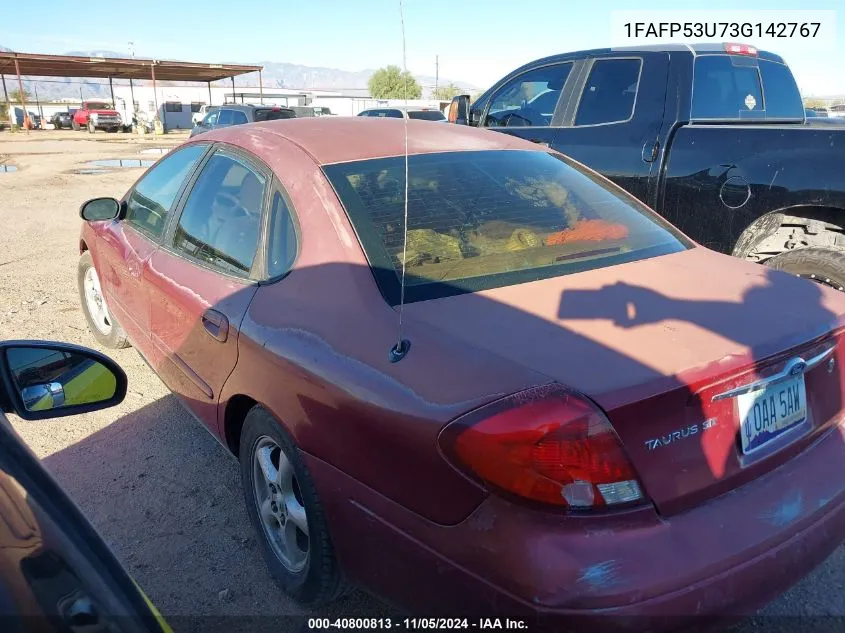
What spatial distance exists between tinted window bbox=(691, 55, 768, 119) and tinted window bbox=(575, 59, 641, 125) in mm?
428

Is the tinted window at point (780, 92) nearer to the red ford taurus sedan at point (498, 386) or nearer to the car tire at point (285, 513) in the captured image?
the red ford taurus sedan at point (498, 386)

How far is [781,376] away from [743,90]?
3955mm

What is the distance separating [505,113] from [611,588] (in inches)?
199

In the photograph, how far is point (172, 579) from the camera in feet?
8.50

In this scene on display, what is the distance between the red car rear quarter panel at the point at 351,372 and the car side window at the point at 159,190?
1048mm

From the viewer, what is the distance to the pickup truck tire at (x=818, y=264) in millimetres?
3602

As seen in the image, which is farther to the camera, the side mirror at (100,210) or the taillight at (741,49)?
the taillight at (741,49)

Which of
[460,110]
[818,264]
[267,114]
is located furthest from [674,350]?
[267,114]

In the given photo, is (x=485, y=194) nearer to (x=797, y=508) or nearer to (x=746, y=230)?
(x=797, y=508)

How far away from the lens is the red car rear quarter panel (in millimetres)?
1673

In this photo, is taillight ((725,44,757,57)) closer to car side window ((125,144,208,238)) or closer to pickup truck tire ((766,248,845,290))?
pickup truck tire ((766,248,845,290))

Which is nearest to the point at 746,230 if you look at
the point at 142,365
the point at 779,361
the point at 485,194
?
the point at 485,194

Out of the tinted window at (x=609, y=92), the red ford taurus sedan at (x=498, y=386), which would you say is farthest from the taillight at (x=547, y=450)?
the tinted window at (x=609, y=92)

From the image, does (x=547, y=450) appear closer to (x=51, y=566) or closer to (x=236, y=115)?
(x=51, y=566)
